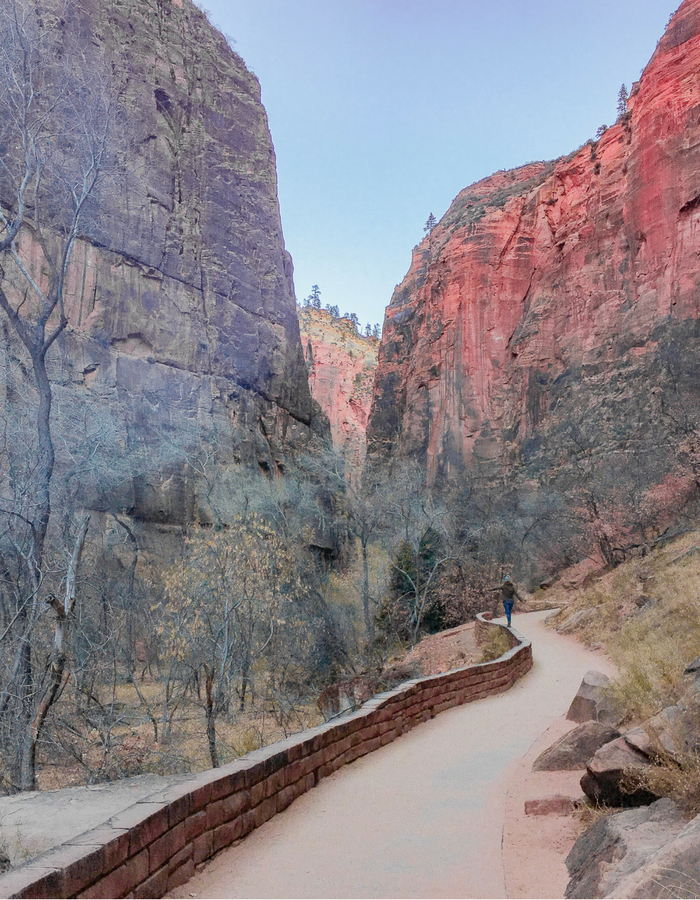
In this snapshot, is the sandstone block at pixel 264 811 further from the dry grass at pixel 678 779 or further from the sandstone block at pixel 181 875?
the dry grass at pixel 678 779

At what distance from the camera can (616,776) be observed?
179 inches

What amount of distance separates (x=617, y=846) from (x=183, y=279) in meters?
42.4

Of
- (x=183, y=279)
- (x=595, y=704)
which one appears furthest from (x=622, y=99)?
(x=595, y=704)

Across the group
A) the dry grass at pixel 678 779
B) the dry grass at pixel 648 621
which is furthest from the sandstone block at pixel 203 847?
the dry grass at pixel 648 621

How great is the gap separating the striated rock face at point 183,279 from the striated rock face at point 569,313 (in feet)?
48.6

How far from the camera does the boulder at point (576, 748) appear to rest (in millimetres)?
5992

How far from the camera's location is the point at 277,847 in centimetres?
500

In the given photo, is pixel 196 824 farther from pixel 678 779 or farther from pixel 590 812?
pixel 678 779

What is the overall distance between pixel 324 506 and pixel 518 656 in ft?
96.8

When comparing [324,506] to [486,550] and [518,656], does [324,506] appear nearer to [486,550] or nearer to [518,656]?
[486,550]

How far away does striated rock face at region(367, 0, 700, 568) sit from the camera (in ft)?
128

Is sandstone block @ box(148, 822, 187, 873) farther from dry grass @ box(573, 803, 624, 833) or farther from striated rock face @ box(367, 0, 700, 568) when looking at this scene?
striated rock face @ box(367, 0, 700, 568)

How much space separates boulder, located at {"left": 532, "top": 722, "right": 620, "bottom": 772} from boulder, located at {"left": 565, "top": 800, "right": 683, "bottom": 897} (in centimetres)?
189

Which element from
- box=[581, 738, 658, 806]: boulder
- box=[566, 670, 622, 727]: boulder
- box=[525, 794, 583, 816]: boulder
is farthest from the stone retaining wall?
box=[581, 738, 658, 806]: boulder
